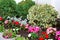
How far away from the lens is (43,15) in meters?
6.54

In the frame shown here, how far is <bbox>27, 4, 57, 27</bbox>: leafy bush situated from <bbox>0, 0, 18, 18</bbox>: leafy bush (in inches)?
39.0

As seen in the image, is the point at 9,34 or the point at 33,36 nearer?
the point at 33,36

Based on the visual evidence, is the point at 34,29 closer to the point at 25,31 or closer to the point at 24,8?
the point at 25,31

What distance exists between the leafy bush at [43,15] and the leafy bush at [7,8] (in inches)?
39.0

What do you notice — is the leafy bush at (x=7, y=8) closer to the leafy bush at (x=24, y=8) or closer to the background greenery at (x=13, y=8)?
the background greenery at (x=13, y=8)

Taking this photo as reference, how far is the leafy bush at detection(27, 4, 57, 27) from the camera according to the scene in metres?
6.54

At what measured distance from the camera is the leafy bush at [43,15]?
6.54 meters

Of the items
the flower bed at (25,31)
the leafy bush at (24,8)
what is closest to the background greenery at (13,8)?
the leafy bush at (24,8)

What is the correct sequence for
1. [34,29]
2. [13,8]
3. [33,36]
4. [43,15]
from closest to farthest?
[33,36]
[34,29]
[43,15]
[13,8]

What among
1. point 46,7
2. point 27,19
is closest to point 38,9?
point 46,7

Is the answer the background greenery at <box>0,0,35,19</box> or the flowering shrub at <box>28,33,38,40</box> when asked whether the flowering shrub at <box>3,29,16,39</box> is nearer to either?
the flowering shrub at <box>28,33,38,40</box>

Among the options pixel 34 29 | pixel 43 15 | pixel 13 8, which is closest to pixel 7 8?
pixel 13 8

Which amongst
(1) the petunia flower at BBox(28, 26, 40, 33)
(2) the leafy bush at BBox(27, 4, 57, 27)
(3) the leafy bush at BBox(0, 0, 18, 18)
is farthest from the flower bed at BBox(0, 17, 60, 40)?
(3) the leafy bush at BBox(0, 0, 18, 18)

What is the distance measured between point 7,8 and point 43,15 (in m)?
1.59
